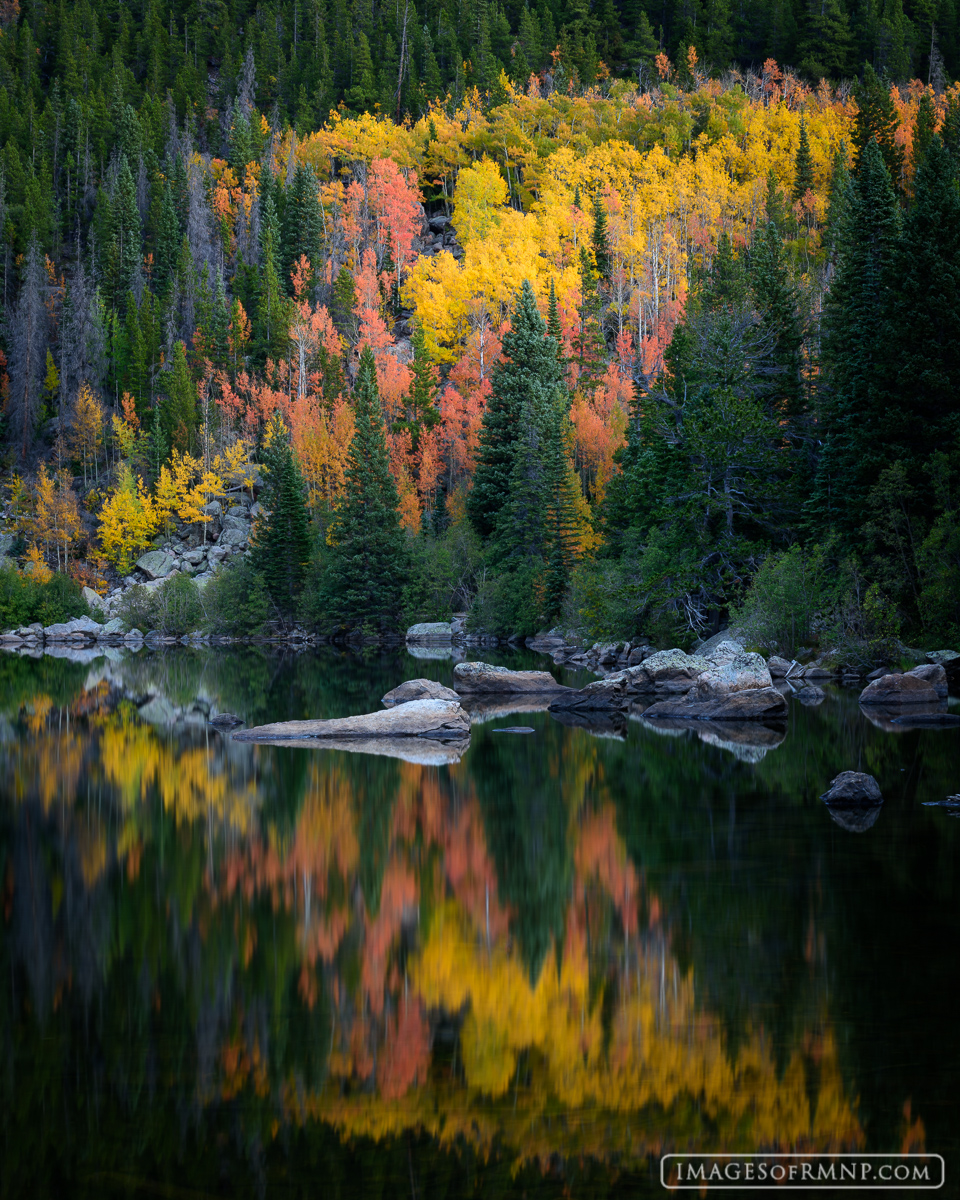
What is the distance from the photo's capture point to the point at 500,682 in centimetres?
2934

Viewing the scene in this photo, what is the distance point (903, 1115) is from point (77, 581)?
6983cm

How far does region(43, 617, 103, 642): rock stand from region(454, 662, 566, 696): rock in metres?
43.6

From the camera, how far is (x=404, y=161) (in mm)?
98938

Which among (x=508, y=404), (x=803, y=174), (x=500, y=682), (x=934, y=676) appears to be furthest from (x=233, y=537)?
(x=934, y=676)

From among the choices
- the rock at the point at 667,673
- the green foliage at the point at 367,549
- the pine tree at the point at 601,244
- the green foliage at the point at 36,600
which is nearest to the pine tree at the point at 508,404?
the green foliage at the point at 367,549

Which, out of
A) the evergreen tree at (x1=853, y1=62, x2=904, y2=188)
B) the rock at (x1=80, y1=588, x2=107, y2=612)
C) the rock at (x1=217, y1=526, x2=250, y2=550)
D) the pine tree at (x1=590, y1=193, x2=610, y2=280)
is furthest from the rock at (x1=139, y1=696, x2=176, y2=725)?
the pine tree at (x1=590, y1=193, x2=610, y2=280)

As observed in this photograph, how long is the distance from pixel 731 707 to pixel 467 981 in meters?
16.5

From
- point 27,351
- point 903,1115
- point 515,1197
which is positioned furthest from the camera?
point 27,351

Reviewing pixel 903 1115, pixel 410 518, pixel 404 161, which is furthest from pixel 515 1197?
pixel 404 161

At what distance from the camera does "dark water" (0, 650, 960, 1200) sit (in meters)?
5.83

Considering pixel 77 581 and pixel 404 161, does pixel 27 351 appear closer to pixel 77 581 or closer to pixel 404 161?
pixel 77 581

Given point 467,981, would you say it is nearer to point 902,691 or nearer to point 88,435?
point 902,691

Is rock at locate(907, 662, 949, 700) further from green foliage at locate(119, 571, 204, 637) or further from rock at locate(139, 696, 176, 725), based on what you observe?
green foliage at locate(119, 571, 204, 637)

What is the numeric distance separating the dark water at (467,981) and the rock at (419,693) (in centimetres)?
749
